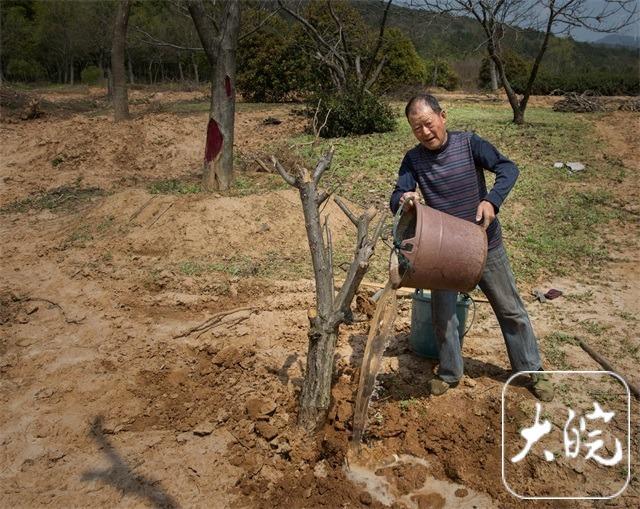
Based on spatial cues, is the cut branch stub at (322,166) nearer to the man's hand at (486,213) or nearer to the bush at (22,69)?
the man's hand at (486,213)

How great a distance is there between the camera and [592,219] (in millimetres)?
6426

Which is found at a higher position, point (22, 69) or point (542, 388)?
point (22, 69)

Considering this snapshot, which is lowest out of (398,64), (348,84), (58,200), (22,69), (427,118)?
(58,200)

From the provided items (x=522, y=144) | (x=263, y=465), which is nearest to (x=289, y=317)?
(x=263, y=465)

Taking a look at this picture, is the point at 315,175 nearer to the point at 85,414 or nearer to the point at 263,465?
the point at 263,465

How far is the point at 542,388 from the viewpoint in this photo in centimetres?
311

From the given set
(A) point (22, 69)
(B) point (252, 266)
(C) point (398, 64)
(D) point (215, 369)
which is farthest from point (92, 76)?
(D) point (215, 369)

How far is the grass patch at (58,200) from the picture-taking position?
295 inches

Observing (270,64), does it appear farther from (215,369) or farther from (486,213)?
(486,213)

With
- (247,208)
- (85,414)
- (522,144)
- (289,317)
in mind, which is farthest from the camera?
(522,144)

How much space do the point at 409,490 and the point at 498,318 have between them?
3.38 ft

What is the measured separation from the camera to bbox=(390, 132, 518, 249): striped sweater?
2.70 metres

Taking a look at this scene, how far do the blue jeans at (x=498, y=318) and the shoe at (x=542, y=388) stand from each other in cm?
7

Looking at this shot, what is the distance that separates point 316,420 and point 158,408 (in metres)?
0.97
